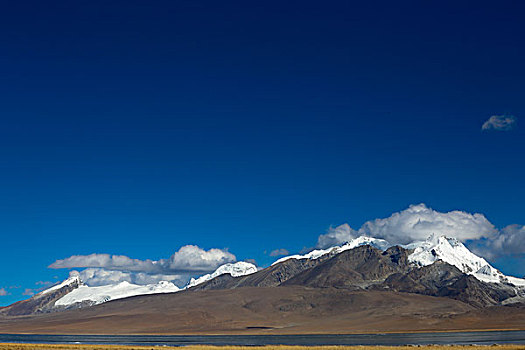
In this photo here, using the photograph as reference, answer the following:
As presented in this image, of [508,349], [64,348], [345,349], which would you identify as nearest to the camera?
[508,349]

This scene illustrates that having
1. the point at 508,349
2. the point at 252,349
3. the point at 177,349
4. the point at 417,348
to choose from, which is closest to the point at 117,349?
the point at 177,349

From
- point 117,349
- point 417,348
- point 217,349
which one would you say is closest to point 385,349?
point 417,348

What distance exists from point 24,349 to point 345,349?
55089mm

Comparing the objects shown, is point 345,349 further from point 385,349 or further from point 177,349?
point 177,349

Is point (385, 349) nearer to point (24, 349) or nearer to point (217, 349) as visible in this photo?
point (217, 349)

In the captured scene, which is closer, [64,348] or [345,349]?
[345,349]

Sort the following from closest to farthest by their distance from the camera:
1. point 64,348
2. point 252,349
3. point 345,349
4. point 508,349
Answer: point 508,349
point 345,349
point 252,349
point 64,348

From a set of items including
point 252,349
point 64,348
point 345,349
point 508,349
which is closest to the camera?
point 508,349

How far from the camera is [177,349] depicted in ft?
393

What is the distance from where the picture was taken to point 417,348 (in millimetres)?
110188

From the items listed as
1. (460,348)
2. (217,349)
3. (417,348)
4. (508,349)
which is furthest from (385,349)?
(217,349)

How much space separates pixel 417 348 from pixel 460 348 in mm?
9329

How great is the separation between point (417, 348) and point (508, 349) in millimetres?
17483

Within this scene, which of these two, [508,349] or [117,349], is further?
[117,349]
